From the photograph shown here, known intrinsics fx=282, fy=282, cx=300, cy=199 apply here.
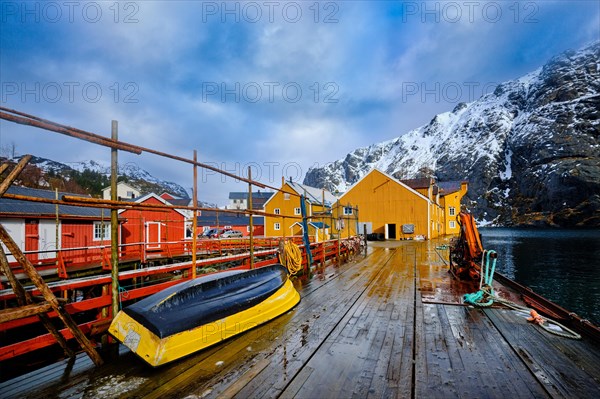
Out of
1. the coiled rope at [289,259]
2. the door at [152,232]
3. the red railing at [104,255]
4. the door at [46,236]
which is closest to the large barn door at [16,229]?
the door at [46,236]

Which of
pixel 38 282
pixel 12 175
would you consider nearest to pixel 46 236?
pixel 38 282

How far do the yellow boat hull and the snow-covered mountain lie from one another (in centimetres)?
7451

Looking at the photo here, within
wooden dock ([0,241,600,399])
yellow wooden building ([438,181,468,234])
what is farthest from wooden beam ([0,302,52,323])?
yellow wooden building ([438,181,468,234])

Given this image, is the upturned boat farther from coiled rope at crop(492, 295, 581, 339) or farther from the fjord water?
the fjord water

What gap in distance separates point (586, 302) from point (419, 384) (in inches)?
489

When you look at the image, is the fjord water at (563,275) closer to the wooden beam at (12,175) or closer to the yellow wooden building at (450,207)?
the wooden beam at (12,175)

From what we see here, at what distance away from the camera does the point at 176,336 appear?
3227 millimetres

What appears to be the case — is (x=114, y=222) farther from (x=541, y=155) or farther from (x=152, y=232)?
(x=541, y=155)

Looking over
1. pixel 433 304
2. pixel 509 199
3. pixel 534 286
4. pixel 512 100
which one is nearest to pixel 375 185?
pixel 534 286

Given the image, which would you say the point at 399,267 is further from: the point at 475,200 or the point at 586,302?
the point at 475,200

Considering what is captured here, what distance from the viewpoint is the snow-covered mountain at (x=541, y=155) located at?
59.8 m

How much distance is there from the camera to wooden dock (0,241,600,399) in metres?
2.68

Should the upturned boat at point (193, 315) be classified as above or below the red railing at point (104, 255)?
above

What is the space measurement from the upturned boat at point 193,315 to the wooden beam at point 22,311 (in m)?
0.89
